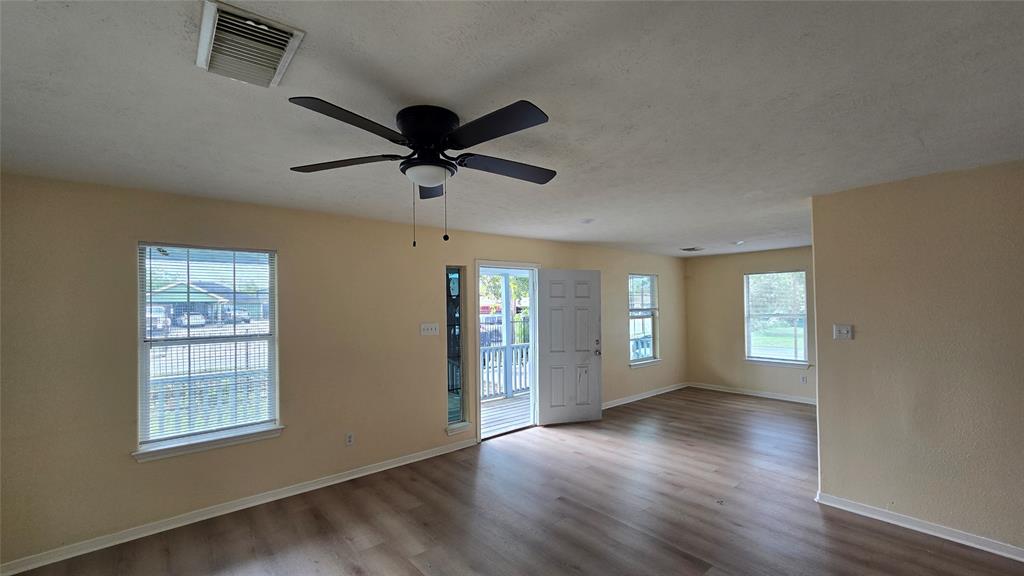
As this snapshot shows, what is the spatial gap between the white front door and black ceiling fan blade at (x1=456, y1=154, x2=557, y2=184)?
11.2 feet

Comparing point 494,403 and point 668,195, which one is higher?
point 668,195

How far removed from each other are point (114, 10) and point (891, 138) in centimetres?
317

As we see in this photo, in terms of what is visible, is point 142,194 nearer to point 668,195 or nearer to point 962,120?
point 668,195

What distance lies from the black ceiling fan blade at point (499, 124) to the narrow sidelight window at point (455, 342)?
312 centimetres

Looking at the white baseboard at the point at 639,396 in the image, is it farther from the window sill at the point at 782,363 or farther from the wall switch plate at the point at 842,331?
the wall switch plate at the point at 842,331

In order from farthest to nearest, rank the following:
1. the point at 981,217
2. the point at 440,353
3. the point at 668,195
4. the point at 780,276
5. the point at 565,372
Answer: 1. the point at 780,276
2. the point at 565,372
3. the point at 440,353
4. the point at 668,195
5. the point at 981,217

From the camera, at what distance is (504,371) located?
718 cm

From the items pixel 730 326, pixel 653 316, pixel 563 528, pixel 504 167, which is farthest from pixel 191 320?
pixel 730 326

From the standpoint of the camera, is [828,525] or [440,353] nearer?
[828,525]

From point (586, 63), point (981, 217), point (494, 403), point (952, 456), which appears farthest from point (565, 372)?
point (586, 63)

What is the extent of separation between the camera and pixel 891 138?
2.09 metres

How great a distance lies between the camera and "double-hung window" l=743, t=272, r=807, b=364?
6242 millimetres

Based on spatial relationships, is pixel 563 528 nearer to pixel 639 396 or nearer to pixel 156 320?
pixel 156 320

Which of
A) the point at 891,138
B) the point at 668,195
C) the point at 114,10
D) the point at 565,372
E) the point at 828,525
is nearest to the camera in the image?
the point at 114,10
